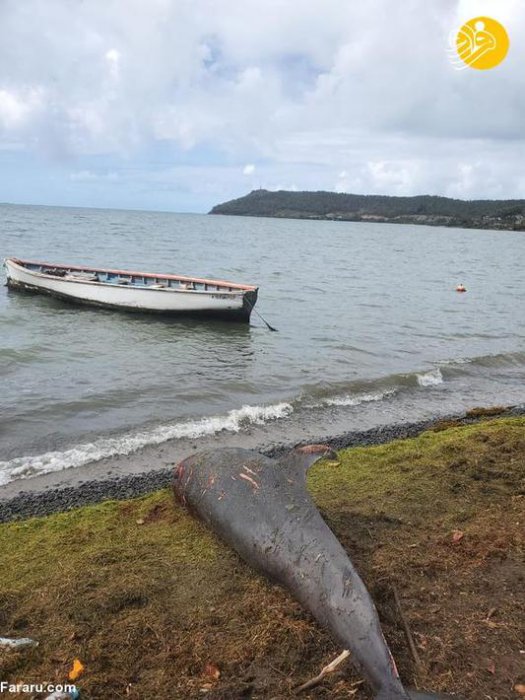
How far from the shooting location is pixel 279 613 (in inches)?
172

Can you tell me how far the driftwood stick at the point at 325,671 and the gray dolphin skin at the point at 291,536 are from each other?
70 mm

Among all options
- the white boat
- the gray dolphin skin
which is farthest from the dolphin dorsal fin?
the white boat

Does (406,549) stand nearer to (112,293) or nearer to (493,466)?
(493,466)

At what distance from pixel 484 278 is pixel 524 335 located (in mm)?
25744

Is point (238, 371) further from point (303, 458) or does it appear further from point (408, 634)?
point (408, 634)

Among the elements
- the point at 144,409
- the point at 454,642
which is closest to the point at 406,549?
the point at 454,642

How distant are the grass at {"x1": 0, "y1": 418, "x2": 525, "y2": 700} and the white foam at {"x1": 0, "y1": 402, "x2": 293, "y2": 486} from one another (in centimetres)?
233

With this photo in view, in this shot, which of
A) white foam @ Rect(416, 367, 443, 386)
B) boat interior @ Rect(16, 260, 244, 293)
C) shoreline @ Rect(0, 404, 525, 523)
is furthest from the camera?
boat interior @ Rect(16, 260, 244, 293)

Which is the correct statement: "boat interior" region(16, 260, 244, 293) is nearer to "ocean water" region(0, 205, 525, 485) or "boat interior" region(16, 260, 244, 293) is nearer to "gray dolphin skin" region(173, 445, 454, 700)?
"ocean water" region(0, 205, 525, 485)

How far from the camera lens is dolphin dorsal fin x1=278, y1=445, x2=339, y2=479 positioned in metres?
5.53

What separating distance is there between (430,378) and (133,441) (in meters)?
Result: 8.74

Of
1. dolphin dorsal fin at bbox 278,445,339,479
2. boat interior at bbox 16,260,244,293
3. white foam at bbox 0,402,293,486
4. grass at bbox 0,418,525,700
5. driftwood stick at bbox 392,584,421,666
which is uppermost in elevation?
dolphin dorsal fin at bbox 278,445,339,479

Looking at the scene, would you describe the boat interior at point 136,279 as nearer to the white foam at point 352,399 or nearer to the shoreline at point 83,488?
the white foam at point 352,399

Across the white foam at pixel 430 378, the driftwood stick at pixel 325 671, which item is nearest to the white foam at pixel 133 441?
the white foam at pixel 430 378
